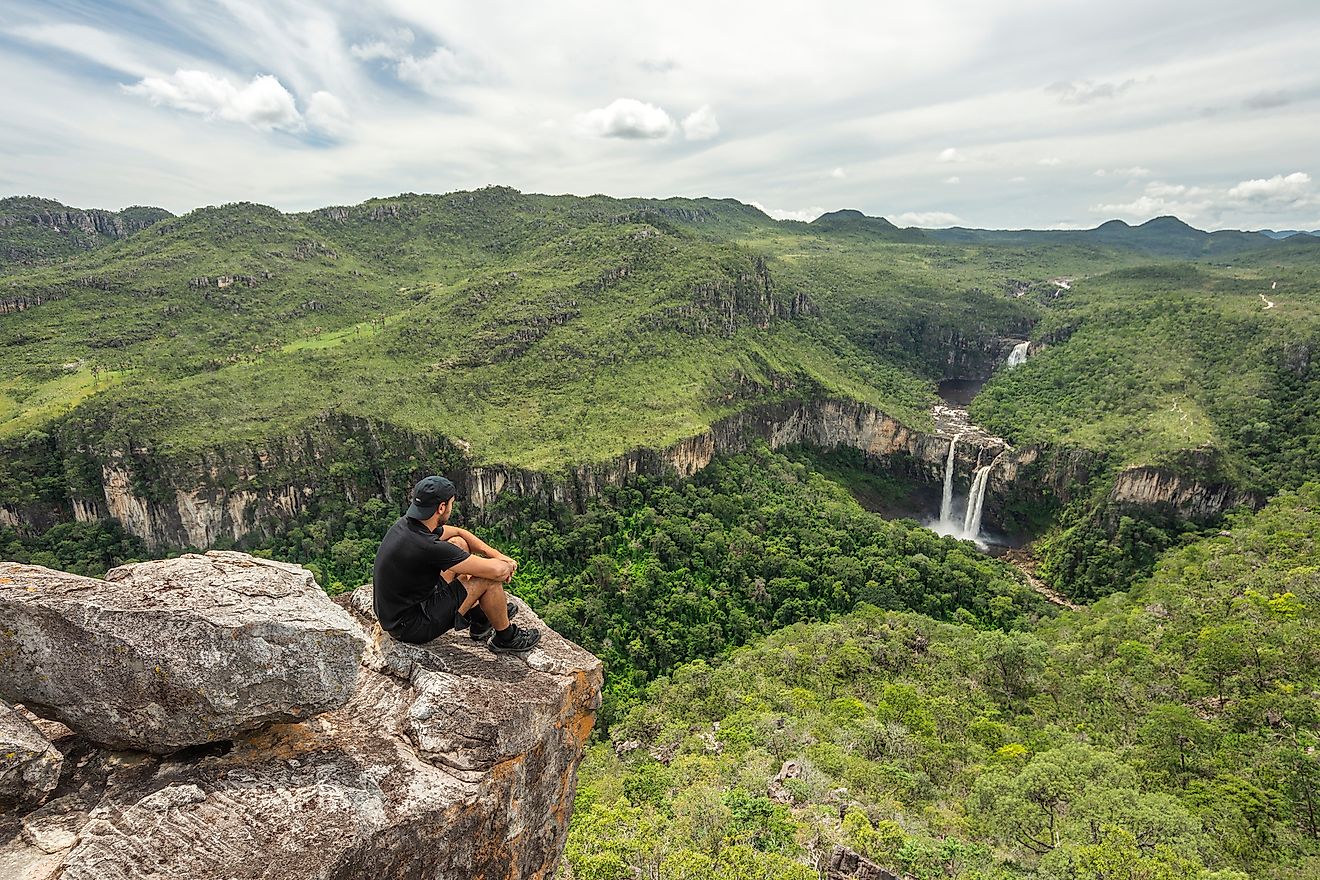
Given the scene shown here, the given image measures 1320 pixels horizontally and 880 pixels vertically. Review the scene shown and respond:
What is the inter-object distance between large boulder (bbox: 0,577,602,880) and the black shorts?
0.85ft

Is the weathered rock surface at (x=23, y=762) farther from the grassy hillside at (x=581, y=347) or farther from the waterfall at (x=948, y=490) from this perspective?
the waterfall at (x=948, y=490)

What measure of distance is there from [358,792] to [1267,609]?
5327cm

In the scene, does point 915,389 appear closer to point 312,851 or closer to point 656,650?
point 656,650

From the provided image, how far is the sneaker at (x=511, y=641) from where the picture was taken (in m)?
9.34

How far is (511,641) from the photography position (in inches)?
369

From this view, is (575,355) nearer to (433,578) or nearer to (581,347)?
(581,347)

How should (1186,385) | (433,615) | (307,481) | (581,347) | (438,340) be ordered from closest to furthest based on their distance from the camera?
(433,615)
(307,481)
(581,347)
(438,340)
(1186,385)

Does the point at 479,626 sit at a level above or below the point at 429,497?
below

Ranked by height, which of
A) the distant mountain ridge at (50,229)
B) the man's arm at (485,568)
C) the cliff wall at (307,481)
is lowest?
the cliff wall at (307,481)

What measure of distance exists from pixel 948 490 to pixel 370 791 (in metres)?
91.2

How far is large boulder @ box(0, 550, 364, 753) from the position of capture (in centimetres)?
627

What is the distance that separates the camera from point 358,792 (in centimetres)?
668

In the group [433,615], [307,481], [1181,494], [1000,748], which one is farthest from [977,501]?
[433,615]

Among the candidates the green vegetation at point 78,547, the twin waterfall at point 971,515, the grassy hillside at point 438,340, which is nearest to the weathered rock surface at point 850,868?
the grassy hillside at point 438,340
